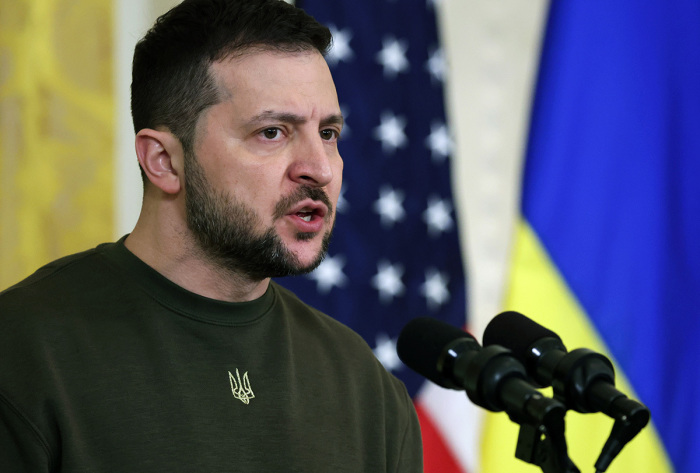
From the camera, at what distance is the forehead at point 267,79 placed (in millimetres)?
1515

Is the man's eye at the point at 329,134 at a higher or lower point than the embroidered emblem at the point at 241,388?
higher

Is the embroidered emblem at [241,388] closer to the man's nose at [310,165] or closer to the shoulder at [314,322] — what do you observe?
the shoulder at [314,322]

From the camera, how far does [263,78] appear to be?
4.98 feet

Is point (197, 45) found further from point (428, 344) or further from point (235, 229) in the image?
point (428, 344)

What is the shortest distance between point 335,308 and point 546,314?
0.80m

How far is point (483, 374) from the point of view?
103cm

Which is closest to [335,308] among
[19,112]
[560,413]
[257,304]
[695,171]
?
[257,304]

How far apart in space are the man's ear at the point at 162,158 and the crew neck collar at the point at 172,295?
0.50ft

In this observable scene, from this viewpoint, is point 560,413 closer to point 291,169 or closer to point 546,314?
point 291,169

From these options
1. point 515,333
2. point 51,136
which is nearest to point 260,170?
point 515,333

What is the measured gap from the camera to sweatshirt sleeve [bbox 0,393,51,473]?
1230 mm

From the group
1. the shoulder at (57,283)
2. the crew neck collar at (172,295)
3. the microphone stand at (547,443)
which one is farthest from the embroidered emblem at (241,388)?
the microphone stand at (547,443)

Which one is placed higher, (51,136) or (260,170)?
(260,170)

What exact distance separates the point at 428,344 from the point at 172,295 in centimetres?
55
